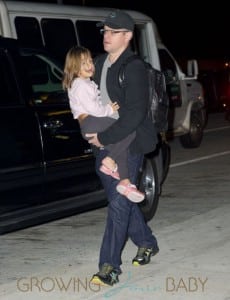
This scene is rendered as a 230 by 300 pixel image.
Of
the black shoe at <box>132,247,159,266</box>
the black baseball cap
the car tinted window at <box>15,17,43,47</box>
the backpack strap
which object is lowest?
the black shoe at <box>132,247,159,266</box>

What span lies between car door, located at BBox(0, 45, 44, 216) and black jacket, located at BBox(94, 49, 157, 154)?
1.19 meters

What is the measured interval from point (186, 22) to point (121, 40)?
38.4 metres

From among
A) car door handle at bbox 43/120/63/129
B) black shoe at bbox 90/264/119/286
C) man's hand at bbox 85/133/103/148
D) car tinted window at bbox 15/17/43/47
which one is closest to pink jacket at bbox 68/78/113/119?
man's hand at bbox 85/133/103/148

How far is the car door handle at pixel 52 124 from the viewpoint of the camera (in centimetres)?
685

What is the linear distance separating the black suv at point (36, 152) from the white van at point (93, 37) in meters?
2.26

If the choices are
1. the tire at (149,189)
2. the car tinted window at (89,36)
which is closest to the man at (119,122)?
the tire at (149,189)

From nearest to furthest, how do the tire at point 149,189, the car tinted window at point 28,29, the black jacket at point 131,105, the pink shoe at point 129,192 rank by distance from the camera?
the black jacket at point 131,105 < the pink shoe at point 129,192 < the tire at point 149,189 < the car tinted window at point 28,29

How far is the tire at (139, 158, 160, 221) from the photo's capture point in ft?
26.3

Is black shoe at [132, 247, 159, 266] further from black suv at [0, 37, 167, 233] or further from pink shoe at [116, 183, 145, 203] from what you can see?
black suv at [0, 37, 167, 233]

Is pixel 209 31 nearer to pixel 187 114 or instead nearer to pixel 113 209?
pixel 187 114

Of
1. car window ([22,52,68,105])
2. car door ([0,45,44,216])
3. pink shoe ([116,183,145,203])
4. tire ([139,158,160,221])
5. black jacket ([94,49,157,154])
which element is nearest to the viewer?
black jacket ([94,49,157,154])

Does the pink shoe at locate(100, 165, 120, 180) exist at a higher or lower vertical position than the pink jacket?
lower

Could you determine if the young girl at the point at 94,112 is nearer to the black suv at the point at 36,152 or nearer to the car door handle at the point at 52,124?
the black suv at the point at 36,152

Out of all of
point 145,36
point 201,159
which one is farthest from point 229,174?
point 145,36
